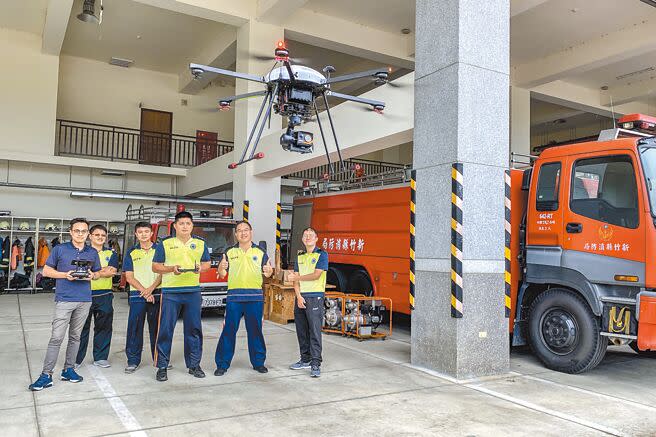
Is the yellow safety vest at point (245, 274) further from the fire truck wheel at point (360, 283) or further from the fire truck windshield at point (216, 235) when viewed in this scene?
the fire truck windshield at point (216, 235)

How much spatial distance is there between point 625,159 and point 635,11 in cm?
750

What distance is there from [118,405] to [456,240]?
3.69 metres

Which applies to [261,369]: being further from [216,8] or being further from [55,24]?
[55,24]

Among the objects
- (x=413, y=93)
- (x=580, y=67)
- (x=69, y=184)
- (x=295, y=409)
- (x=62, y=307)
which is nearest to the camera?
(x=295, y=409)

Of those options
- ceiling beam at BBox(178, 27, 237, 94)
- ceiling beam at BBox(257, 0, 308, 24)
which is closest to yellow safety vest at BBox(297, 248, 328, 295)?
ceiling beam at BBox(257, 0, 308, 24)

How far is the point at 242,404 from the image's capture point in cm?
454

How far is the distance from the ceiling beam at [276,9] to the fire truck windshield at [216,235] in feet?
15.6

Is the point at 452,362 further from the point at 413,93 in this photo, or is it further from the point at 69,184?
the point at 69,184

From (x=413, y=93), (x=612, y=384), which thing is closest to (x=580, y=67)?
(x=413, y=93)

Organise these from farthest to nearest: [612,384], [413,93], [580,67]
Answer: [580,67] < [413,93] < [612,384]

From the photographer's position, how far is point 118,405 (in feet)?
14.6

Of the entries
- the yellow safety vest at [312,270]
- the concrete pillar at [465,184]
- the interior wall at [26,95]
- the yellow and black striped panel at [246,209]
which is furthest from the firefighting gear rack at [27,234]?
the concrete pillar at [465,184]

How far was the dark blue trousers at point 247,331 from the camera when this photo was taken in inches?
221

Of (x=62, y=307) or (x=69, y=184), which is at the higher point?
(x=69, y=184)
